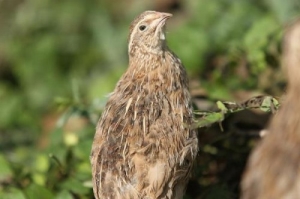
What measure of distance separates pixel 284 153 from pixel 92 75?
6.31 m

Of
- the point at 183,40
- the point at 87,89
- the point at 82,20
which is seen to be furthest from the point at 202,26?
the point at 82,20

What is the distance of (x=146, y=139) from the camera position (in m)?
4.59

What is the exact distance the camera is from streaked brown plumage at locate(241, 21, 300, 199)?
11.7 ft

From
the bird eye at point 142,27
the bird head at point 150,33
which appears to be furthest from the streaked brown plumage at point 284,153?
the bird eye at point 142,27

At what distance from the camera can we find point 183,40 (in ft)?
24.8

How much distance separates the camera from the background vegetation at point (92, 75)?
5.56 meters

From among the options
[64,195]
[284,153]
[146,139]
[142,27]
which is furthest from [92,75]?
[284,153]

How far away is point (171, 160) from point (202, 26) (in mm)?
3442

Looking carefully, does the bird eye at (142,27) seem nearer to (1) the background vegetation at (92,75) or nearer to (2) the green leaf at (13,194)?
(1) the background vegetation at (92,75)

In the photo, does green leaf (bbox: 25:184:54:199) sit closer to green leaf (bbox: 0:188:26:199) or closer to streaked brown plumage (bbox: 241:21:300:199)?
green leaf (bbox: 0:188:26:199)

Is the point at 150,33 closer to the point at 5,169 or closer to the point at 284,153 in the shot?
the point at 5,169

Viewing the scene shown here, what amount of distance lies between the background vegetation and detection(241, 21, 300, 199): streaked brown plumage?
143 cm

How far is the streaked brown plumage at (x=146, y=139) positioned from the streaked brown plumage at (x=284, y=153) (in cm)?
82

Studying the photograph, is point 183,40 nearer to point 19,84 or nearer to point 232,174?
point 232,174
